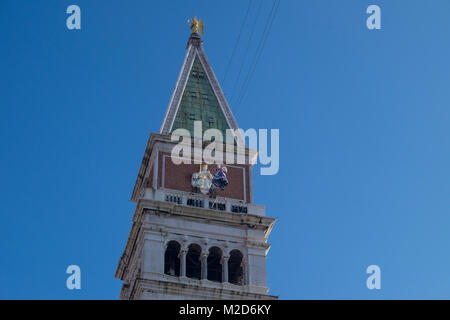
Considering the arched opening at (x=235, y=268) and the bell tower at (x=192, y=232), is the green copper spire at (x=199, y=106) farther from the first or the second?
the arched opening at (x=235, y=268)

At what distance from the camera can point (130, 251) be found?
226ft

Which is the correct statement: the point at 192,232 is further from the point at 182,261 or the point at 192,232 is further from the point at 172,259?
the point at 182,261

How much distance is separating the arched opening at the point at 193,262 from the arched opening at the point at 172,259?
3.00 ft

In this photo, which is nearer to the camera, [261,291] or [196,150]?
[261,291]

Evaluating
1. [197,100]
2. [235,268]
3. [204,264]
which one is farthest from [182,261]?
[197,100]

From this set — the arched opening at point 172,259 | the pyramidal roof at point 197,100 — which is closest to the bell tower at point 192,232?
the arched opening at point 172,259

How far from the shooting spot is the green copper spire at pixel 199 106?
241 feet

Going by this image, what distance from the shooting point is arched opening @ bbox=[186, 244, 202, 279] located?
66125 mm
